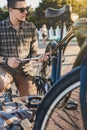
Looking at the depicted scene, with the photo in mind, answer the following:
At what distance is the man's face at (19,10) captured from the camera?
581cm

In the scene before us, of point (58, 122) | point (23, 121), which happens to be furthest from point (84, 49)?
point (23, 121)

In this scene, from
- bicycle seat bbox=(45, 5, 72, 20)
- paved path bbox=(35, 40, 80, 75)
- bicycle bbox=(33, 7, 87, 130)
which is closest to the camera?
bicycle bbox=(33, 7, 87, 130)

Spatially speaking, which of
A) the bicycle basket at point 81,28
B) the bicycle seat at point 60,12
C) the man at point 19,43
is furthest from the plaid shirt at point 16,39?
the bicycle basket at point 81,28

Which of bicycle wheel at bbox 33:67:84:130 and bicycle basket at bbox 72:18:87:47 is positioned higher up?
bicycle basket at bbox 72:18:87:47

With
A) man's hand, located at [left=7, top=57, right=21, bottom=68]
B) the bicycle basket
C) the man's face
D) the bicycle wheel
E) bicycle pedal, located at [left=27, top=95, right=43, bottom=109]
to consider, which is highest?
the bicycle basket

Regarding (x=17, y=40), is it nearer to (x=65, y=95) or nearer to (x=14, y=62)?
(x=14, y=62)

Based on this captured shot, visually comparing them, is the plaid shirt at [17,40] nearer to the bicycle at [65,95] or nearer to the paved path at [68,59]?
the paved path at [68,59]

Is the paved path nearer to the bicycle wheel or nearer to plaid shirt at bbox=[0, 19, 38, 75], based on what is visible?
plaid shirt at bbox=[0, 19, 38, 75]

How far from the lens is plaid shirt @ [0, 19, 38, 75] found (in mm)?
6027

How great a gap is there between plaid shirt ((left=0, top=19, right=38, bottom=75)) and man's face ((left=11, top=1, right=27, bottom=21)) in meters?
0.17

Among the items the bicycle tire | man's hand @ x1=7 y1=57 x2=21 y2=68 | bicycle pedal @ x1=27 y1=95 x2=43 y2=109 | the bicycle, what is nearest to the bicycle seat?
man's hand @ x1=7 y1=57 x2=21 y2=68

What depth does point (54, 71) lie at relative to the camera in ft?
17.7

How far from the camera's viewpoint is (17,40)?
6105 millimetres

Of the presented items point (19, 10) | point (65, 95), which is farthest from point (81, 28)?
point (19, 10)
